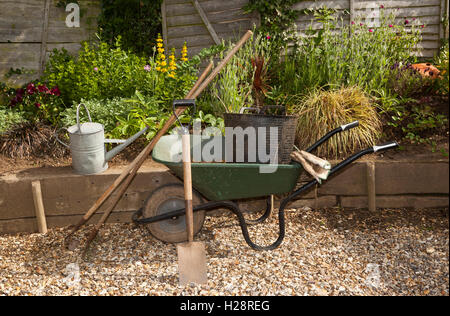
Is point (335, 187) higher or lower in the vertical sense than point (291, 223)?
higher

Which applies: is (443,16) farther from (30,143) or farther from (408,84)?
(30,143)

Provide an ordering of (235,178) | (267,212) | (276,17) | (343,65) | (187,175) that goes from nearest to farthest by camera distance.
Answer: (187,175)
(235,178)
(267,212)
(343,65)
(276,17)

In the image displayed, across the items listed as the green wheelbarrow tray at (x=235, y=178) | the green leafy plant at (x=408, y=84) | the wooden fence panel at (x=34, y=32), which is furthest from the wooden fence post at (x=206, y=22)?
the green wheelbarrow tray at (x=235, y=178)

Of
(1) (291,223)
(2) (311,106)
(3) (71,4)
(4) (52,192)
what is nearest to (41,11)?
(3) (71,4)

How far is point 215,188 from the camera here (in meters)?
3.09

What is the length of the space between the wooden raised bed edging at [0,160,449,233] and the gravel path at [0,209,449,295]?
0.34ft

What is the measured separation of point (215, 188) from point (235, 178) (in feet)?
0.56

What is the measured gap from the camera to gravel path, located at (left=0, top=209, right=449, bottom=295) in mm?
2879

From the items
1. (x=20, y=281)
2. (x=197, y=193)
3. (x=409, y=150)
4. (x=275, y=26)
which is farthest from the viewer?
(x=275, y=26)

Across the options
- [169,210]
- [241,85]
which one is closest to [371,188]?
[241,85]

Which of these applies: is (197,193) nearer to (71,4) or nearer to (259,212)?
(259,212)

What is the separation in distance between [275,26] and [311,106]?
2.16 m

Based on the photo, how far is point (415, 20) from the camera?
5891 millimetres

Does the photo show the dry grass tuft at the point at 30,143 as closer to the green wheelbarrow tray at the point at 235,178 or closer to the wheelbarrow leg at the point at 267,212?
the green wheelbarrow tray at the point at 235,178
